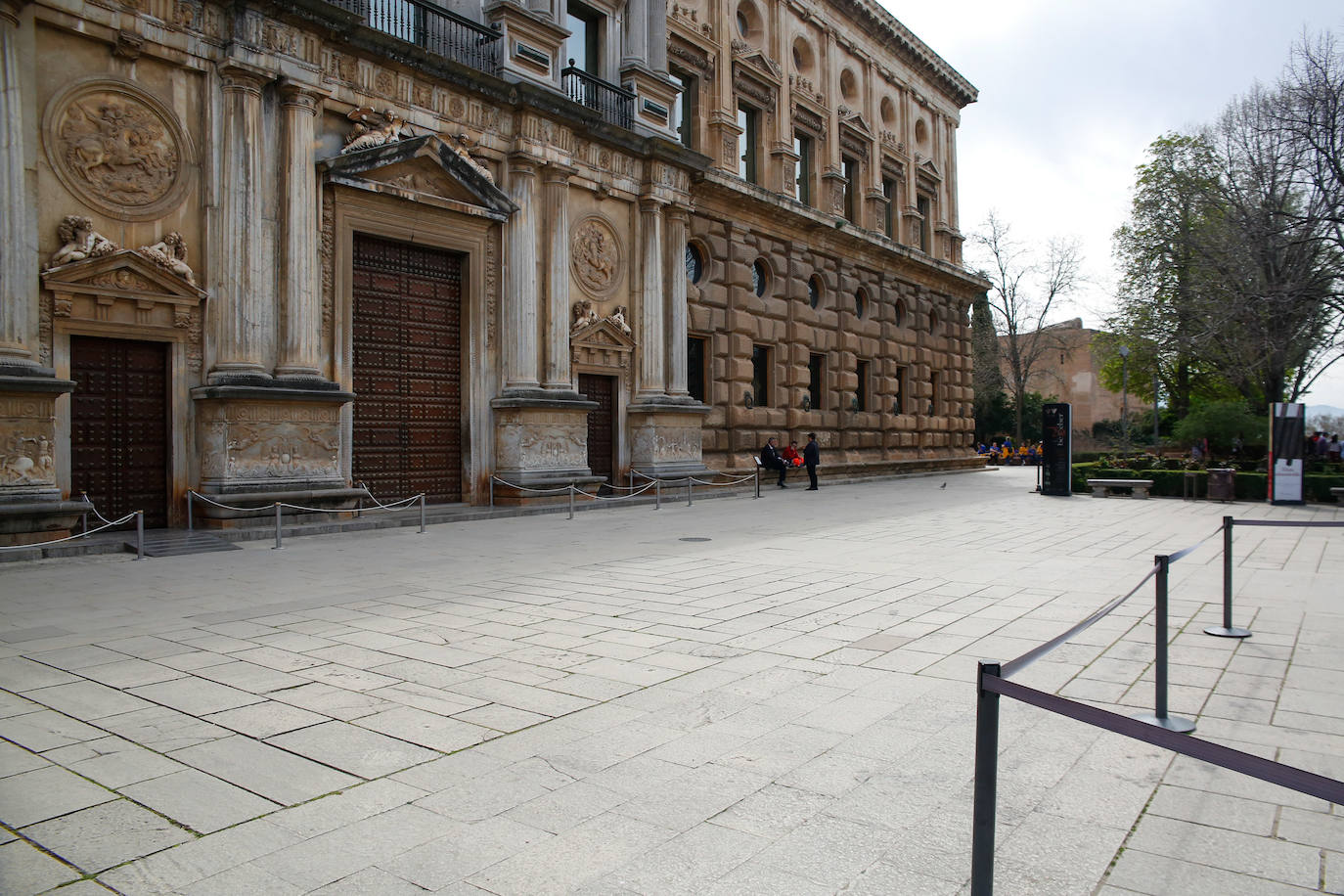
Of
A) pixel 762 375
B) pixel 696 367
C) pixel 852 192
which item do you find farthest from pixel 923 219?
pixel 696 367

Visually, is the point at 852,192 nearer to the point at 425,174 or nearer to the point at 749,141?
the point at 749,141

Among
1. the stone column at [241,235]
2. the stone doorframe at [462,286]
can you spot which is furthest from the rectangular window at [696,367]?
the stone column at [241,235]

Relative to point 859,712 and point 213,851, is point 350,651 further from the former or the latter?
point 859,712

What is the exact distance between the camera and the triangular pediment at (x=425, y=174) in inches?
586

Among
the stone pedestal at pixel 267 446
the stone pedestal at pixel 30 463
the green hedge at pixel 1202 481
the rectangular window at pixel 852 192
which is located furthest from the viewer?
the rectangular window at pixel 852 192

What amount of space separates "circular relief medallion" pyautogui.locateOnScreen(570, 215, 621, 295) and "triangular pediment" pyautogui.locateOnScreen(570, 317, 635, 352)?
32.1 inches

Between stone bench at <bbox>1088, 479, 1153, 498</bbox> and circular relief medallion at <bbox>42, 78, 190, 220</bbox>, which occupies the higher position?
circular relief medallion at <bbox>42, 78, 190, 220</bbox>

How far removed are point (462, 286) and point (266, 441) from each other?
219 inches

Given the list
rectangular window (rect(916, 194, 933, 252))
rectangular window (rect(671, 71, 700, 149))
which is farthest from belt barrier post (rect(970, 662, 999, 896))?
rectangular window (rect(916, 194, 933, 252))

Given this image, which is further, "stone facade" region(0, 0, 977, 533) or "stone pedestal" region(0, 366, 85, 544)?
"stone facade" region(0, 0, 977, 533)

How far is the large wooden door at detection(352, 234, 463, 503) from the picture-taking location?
15.8 m

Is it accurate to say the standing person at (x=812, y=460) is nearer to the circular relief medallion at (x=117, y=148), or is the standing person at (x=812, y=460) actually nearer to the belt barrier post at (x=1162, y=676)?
the circular relief medallion at (x=117, y=148)

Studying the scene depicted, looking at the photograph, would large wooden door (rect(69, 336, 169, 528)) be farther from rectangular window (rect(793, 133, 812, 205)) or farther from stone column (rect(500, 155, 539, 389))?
rectangular window (rect(793, 133, 812, 205))

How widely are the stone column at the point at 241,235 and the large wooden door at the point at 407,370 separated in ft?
7.19
